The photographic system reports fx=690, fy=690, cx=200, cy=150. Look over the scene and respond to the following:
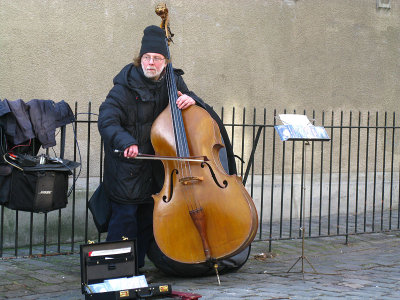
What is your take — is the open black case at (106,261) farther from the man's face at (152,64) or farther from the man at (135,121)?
the man's face at (152,64)

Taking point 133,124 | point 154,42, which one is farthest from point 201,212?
point 154,42

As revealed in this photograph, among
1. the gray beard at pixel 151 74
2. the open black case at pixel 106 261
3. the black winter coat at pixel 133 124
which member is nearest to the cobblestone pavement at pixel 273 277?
the open black case at pixel 106 261

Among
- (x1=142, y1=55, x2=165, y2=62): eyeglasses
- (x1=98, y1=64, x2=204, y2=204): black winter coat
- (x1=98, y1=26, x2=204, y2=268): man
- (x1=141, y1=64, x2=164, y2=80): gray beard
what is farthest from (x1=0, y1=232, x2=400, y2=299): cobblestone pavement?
(x1=142, y1=55, x2=165, y2=62): eyeglasses

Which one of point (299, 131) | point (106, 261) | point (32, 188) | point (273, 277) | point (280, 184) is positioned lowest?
point (273, 277)

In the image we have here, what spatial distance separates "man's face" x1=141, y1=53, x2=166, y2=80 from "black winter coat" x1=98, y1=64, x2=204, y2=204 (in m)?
0.10

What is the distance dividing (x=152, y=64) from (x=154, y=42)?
0.53 ft

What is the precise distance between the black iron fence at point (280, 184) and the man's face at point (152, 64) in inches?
56.3

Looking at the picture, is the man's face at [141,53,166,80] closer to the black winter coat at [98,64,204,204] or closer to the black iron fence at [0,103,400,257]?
the black winter coat at [98,64,204,204]

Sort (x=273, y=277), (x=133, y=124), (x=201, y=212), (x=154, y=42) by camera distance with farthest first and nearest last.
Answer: (x=273, y=277)
(x=133, y=124)
(x=154, y=42)
(x=201, y=212)

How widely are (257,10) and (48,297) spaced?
17.1ft

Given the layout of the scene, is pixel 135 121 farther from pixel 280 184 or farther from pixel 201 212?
pixel 280 184

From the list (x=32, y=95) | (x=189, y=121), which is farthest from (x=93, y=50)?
(x=189, y=121)

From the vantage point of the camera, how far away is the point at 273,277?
5559 mm

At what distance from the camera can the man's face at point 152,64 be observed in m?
5.11
